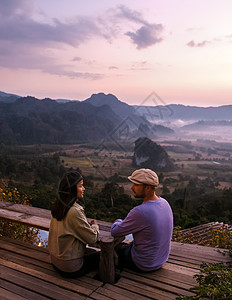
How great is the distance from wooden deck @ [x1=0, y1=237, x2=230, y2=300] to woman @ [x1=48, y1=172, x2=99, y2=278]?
0.17 metres

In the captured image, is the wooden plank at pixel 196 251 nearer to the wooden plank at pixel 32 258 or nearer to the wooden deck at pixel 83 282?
the wooden deck at pixel 83 282

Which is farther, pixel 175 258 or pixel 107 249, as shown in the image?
pixel 175 258

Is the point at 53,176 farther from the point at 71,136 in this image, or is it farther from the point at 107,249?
the point at 71,136

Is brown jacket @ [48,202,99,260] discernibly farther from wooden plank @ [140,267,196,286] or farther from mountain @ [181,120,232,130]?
mountain @ [181,120,232,130]

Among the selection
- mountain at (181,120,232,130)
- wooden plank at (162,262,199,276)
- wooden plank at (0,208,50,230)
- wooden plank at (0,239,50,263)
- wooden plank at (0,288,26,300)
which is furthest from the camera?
mountain at (181,120,232,130)

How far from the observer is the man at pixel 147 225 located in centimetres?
238

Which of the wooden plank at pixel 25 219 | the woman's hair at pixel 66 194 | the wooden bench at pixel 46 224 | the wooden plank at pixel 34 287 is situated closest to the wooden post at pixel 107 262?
the wooden bench at pixel 46 224

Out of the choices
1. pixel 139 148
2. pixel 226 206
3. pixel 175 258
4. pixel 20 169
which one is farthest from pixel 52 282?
pixel 139 148

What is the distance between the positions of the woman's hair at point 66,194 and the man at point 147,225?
544mm

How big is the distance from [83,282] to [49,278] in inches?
14.1

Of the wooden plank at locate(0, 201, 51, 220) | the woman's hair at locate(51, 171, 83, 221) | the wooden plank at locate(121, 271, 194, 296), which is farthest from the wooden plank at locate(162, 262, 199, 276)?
the wooden plank at locate(0, 201, 51, 220)

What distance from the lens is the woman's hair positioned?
2.33 m

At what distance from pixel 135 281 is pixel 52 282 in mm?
824

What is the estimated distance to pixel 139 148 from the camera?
292 ft
